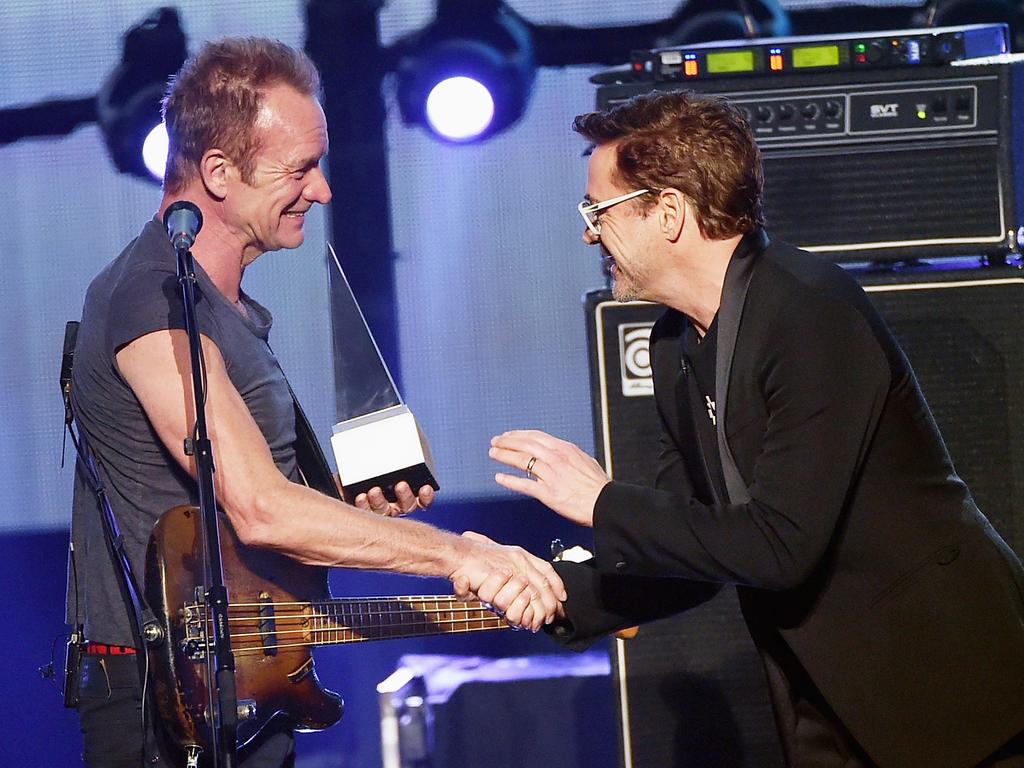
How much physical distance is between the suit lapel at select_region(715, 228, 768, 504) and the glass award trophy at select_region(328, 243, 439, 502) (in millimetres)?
741

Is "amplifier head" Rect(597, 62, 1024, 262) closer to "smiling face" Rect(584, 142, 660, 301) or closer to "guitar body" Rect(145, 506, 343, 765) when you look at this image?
"smiling face" Rect(584, 142, 660, 301)

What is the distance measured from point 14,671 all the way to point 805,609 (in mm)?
2964

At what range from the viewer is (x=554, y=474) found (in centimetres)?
207

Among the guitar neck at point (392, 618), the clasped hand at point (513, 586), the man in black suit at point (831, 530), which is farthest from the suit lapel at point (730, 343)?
the guitar neck at point (392, 618)

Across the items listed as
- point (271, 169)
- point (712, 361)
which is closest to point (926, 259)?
point (712, 361)

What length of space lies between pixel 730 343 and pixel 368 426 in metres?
0.87

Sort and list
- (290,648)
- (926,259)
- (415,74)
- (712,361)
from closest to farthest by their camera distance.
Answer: (712,361), (290,648), (926,259), (415,74)

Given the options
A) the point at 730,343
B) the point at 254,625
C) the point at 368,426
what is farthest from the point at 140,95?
the point at 730,343

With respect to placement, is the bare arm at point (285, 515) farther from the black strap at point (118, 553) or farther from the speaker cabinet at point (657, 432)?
the speaker cabinet at point (657, 432)

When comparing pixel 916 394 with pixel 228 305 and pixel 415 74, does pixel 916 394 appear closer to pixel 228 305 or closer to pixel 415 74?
pixel 228 305

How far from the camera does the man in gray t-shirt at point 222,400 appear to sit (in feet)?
6.98

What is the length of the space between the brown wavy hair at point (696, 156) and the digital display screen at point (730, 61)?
770 millimetres

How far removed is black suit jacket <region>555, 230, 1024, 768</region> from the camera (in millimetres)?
1891

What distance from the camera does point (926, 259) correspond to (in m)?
3.00
